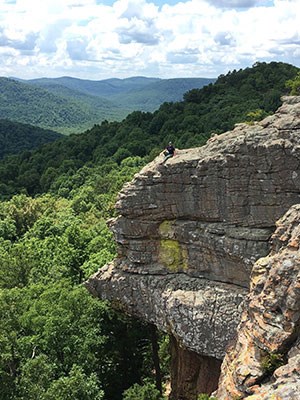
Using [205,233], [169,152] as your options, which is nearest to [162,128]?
[169,152]

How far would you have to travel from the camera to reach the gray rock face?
22.3 metres

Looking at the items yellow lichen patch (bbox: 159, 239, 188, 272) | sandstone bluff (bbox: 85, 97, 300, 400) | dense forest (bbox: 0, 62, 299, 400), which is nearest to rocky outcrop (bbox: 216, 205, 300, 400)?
sandstone bluff (bbox: 85, 97, 300, 400)

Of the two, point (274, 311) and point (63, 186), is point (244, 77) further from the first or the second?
point (274, 311)

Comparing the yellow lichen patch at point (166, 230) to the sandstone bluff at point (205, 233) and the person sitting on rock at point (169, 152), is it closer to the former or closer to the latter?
the sandstone bluff at point (205, 233)

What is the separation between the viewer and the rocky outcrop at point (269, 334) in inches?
584

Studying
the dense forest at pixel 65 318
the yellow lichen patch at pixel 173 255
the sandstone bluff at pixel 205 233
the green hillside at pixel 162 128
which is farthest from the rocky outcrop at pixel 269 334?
the green hillside at pixel 162 128

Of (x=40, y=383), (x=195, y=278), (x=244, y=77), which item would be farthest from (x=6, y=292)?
(x=244, y=77)

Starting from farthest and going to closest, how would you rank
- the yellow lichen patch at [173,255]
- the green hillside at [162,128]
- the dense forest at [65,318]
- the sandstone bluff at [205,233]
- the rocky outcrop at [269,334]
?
1. the green hillside at [162,128]
2. the yellow lichen patch at [173,255]
3. the dense forest at [65,318]
4. the sandstone bluff at [205,233]
5. the rocky outcrop at [269,334]

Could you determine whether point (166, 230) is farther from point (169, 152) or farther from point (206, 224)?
point (169, 152)

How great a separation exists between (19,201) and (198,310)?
51.4m

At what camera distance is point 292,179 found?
21875 millimetres

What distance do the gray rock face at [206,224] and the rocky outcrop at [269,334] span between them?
499 cm

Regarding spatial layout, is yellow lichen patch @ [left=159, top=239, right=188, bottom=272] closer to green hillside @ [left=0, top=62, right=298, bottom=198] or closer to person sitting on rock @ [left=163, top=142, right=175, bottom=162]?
person sitting on rock @ [left=163, top=142, right=175, bottom=162]

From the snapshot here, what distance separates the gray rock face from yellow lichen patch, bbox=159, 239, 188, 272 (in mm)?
53
